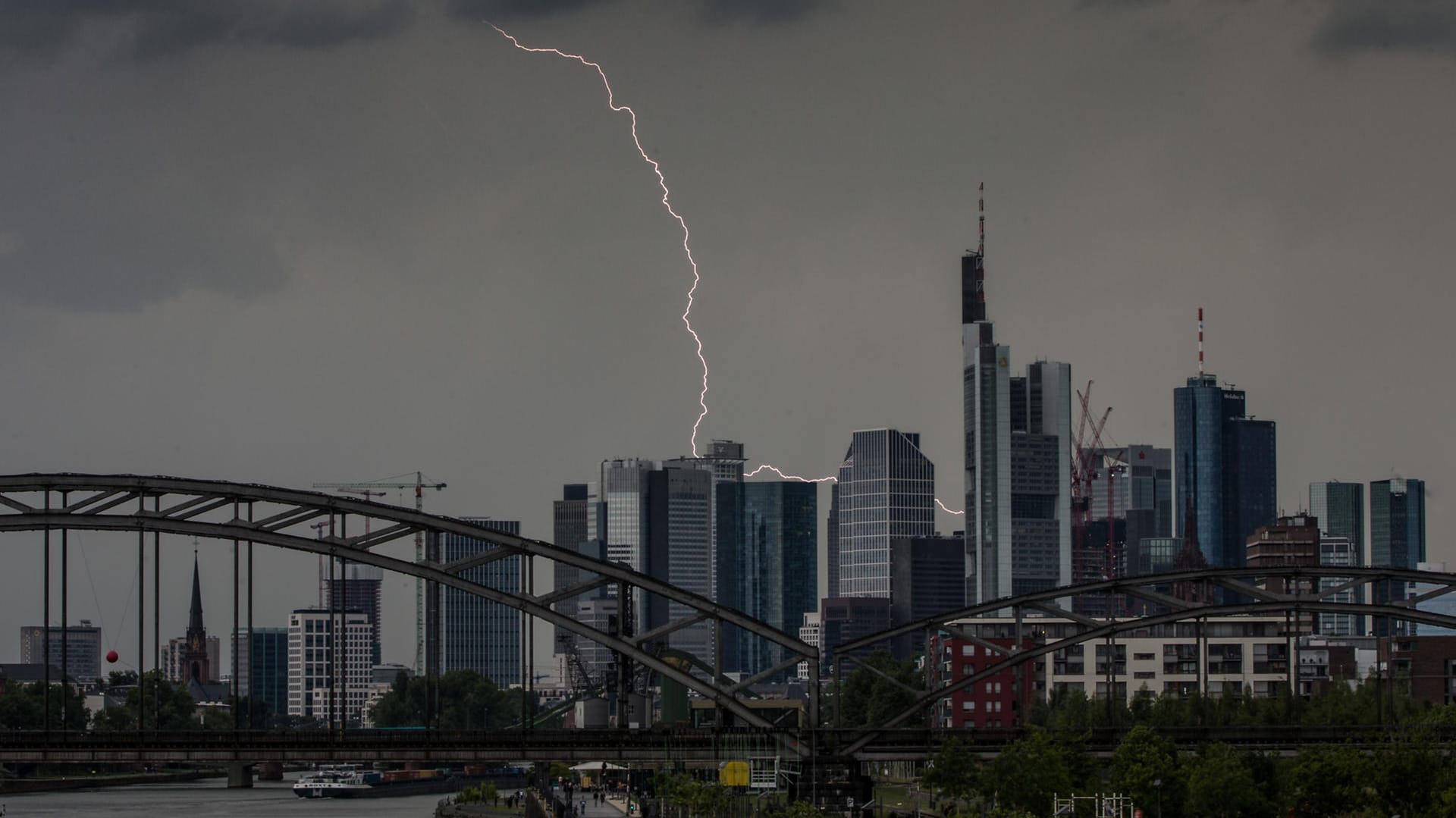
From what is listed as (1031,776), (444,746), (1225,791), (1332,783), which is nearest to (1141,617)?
(1031,776)

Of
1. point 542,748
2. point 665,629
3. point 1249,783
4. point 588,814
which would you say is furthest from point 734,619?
point 588,814

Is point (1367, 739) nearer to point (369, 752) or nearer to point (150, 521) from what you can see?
point (369, 752)

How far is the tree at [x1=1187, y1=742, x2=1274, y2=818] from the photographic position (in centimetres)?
10006

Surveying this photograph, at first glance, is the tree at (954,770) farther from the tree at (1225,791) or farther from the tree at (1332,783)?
the tree at (1332,783)

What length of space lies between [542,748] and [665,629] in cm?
739

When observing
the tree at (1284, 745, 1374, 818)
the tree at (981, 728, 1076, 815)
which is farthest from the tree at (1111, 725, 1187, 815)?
the tree at (1284, 745, 1374, 818)

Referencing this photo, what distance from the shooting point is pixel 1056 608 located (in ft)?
365

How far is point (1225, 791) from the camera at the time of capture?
100125 mm

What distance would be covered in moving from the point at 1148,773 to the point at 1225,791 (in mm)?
4273

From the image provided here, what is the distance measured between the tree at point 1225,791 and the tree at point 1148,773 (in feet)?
4.68

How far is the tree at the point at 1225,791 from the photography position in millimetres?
100062

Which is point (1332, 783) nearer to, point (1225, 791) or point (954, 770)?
point (1225, 791)

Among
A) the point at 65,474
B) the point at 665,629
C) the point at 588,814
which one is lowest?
the point at 588,814

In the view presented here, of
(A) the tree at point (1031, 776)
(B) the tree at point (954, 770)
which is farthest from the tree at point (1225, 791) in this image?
(B) the tree at point (954, 770)
